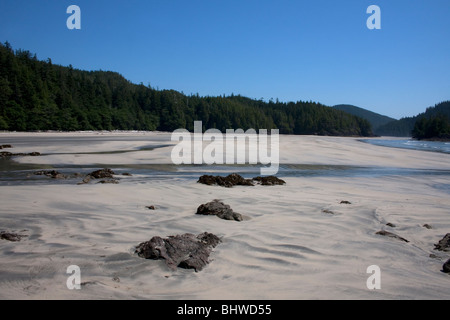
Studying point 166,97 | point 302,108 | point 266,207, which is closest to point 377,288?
point 266,207

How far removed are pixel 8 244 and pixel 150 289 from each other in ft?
7.54

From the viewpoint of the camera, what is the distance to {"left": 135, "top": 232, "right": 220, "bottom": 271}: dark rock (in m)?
3.59

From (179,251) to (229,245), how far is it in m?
0.83

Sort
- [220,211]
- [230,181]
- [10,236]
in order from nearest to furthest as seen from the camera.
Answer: [10,236] → [220,211] → [230,181]

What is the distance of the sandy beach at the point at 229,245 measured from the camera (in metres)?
3.09

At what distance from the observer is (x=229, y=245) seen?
437cm

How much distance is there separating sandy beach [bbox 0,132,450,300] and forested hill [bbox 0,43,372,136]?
57.9 metres

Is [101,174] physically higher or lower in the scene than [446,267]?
higher

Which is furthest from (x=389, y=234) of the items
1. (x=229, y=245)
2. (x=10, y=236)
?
(x=10, y=236)

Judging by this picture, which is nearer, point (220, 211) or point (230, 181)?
point (220, 211)

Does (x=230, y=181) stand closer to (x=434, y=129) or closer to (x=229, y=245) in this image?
(x=229, y=245)

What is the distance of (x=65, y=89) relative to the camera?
75500mm

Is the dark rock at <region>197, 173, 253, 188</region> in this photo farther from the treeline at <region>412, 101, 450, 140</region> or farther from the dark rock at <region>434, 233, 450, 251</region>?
the treeline at <region>412, 101, 450, 140</region>

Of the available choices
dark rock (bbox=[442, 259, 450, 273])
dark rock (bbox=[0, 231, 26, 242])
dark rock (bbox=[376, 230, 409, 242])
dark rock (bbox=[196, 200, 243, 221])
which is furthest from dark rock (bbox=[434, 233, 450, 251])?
dark rock (bbox=[0, 231, 26, 242])
